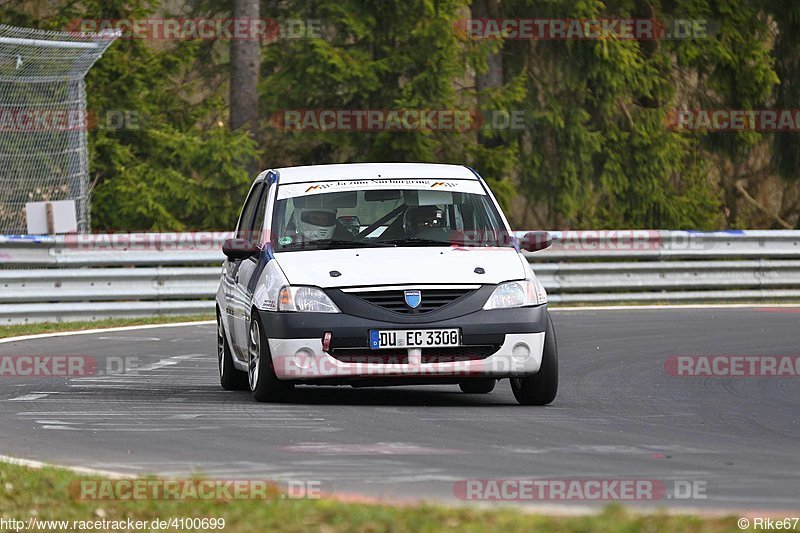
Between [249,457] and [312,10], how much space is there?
22.0m

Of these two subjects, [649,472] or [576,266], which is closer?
[649,472]

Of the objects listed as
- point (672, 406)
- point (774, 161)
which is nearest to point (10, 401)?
point (672, 406)

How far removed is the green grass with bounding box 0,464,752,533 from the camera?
5988 millimetres

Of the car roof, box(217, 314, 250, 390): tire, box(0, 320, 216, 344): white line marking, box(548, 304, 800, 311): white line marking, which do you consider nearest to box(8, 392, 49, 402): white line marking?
box(217, 314, 250, 390): tire

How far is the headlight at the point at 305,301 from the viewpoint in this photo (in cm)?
1044

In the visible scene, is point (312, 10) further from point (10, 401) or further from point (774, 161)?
point (10, 401)

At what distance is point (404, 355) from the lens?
34.0ft

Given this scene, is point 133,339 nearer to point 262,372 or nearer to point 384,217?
point 384,217

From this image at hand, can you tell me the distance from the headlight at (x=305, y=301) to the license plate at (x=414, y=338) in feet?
1.06

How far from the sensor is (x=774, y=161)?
32.9 m

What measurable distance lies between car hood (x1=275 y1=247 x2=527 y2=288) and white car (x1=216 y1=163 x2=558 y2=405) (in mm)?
10

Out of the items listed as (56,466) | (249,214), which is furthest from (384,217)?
(56,466)

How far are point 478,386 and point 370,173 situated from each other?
5.71 ft

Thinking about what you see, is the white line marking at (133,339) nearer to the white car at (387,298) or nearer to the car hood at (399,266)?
the white car at (387,298)
